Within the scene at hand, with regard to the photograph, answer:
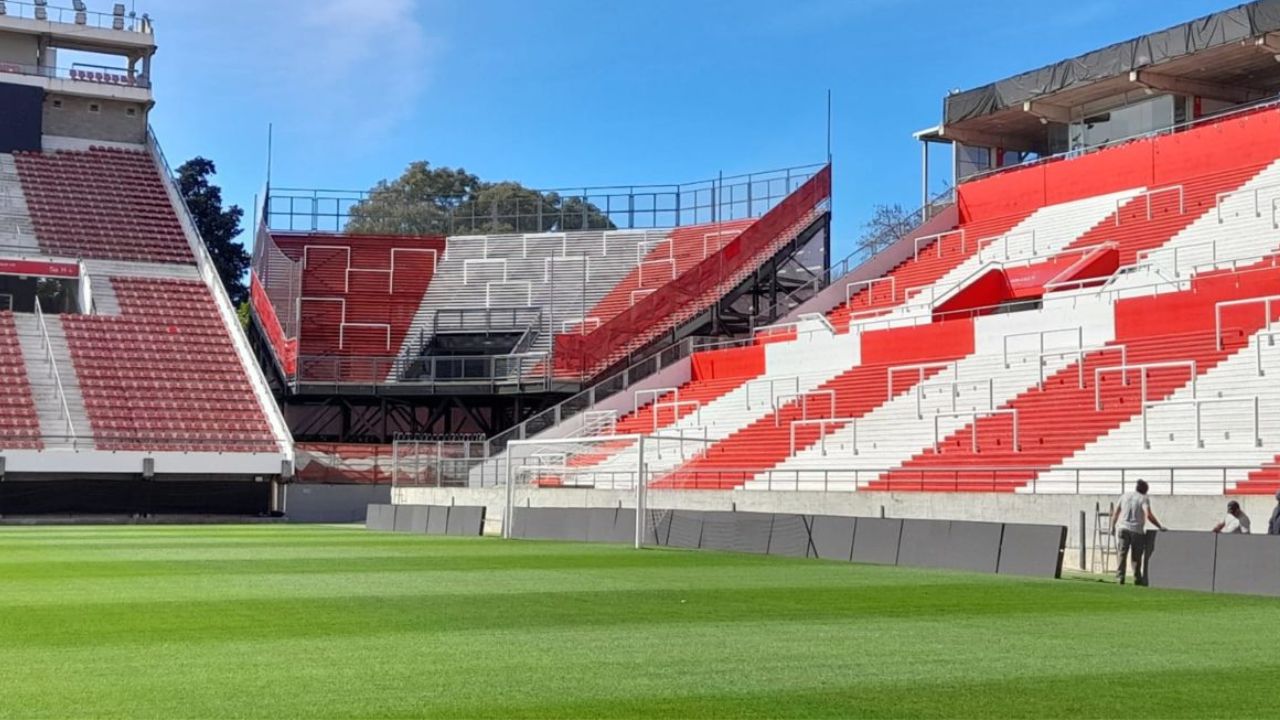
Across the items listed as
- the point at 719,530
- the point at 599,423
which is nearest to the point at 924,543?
the point at 719,530

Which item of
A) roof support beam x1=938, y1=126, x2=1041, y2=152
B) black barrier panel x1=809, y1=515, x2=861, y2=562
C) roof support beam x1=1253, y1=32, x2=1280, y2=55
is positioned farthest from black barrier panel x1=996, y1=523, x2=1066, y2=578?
roof support beam x1=938, y1=126, x2=1041, y2=152

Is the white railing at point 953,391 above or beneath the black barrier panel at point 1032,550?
above

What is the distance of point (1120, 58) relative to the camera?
4388 centimetres

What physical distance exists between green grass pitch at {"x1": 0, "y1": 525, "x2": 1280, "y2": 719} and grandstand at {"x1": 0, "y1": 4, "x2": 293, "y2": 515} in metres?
23.3

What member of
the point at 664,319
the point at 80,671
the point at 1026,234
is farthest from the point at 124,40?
the point at 80,671

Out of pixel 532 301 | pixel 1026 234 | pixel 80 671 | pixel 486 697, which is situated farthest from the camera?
pixel 532 301

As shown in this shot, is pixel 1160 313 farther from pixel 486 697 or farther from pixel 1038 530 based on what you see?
pixel 486 697

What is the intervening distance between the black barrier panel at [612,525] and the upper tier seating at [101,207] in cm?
2969

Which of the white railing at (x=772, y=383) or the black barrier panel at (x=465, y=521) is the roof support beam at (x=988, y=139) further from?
the black barrier panel at (x=465, y=521)

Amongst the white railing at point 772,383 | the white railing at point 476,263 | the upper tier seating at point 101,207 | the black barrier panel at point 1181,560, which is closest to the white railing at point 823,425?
the white railing at point 772,383

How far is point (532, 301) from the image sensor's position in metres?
54.7

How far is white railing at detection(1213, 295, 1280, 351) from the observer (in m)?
29.5

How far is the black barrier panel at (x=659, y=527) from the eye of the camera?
29391mm

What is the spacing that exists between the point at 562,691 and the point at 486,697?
21.9 inches
